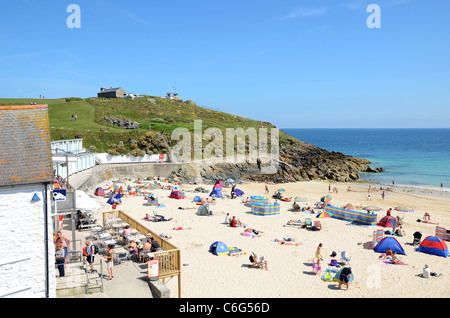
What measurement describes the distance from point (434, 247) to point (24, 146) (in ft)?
59.7

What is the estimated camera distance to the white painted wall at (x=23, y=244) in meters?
8.90

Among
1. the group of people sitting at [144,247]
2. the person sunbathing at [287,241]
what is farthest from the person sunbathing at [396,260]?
the group of people sitting at [144,247]

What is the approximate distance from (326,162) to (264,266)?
132ft

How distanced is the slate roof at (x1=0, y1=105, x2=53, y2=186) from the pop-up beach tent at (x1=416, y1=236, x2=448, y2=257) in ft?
56.1

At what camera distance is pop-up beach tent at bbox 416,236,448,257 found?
1611 cm

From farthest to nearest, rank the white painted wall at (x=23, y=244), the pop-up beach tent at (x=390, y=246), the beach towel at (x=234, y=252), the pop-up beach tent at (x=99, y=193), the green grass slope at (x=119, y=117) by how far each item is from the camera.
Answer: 1. the green grass slope at (x=119, y=117)
2. the pop-up beach tent at (x=99, y=193)
3. the pop-up beach tent at (x=390, y=246)
4. the beach towel at (x=234, y=252)
5. the white painted wall at (x=23, y=244)

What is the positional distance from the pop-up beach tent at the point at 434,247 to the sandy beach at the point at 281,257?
39cm

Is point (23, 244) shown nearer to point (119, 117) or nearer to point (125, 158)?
point (125, 158)

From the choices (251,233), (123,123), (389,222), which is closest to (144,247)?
(251,233)

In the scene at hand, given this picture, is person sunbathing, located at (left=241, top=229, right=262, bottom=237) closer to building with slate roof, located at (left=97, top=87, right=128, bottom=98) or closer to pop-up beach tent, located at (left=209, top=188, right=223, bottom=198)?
pop-up beach tent, located at (left=209, top=188, right=223, bottom=198)

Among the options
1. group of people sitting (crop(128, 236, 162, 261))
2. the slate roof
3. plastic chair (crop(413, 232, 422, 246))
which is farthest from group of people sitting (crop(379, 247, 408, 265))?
the slate roof

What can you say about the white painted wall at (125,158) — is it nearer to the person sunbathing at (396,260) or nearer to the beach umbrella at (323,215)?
the beach umbrella at (323,215)
